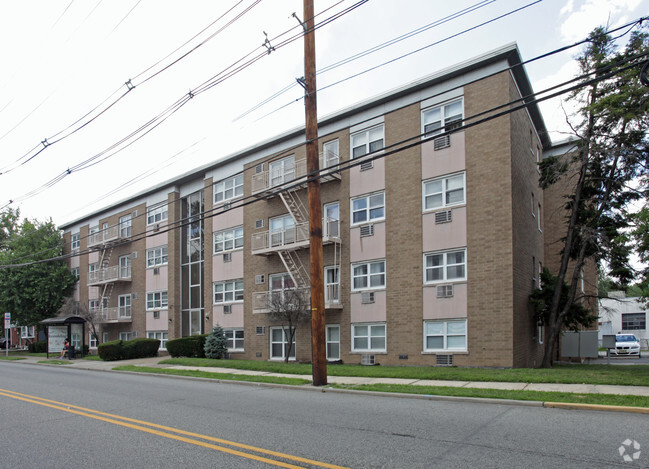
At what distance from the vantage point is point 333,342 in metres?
21.5

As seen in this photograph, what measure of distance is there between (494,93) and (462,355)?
931 cm

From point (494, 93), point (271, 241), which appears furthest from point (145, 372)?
point (494, 93)

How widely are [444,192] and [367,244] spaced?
12.5ft

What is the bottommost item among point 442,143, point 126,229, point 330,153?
point 126,229

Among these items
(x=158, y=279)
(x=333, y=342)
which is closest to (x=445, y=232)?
(x=333, y=342)

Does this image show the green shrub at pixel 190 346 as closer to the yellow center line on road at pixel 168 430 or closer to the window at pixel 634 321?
the yellow center line on road at pixel 168 430

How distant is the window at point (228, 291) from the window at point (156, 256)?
237 inches

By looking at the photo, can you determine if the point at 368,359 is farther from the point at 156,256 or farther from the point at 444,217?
the point at 156,256

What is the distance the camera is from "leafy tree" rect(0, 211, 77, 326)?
3809 cm

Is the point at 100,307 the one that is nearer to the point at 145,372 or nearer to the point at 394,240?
the point at 145,372

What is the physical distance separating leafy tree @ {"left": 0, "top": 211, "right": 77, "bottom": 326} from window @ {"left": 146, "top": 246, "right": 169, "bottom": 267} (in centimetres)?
919

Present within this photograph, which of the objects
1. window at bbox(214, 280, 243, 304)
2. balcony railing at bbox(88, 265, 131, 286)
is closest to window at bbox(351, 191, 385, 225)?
window at bbox(214, 280, 243, 304)

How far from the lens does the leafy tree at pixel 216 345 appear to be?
24.8 meters

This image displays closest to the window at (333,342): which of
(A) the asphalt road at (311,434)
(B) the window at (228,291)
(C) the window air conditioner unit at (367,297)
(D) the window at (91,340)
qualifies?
(C) the window air conditioner unit at (367,297)
